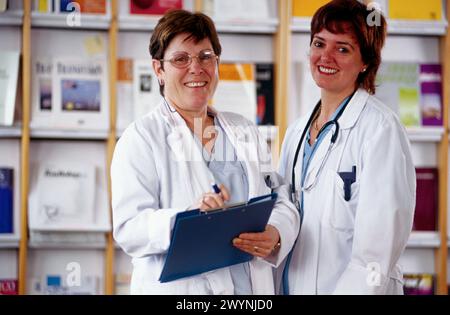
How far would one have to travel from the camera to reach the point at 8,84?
265cm

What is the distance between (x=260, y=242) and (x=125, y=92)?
1404mm

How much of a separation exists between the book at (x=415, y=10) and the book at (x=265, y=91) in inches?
18.9

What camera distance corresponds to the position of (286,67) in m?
2.66

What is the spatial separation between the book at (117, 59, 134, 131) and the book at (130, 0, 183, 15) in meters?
0.19

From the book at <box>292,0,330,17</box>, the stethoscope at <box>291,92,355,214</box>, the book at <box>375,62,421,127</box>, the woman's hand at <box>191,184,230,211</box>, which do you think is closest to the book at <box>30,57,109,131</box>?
the book at <box>292,0,330,17</box>

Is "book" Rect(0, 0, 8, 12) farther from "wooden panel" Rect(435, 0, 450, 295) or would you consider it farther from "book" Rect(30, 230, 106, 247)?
"wooden panel" Rect(435, 0, 450, 295)

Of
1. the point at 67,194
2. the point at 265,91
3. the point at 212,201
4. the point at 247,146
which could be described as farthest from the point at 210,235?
the point at 67,194

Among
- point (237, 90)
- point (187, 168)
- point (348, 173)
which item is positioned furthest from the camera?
point (237, 90)

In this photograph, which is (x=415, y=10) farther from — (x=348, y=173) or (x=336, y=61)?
(x=348, y=173)

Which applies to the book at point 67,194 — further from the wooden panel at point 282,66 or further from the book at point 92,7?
the wooden panel at point 282,66

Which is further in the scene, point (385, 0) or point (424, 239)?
point (424, 239)

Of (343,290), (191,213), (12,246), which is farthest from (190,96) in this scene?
(12,246)

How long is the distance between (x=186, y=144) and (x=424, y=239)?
1.56m

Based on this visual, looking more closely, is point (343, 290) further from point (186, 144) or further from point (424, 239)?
point (424, 239)
